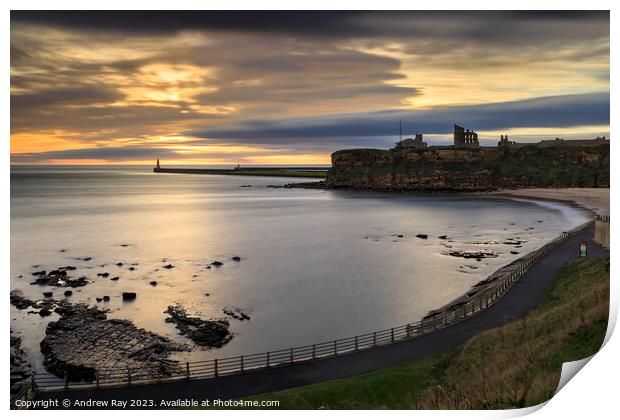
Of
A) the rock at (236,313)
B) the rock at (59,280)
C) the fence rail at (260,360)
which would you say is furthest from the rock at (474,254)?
the rock at (59,280)

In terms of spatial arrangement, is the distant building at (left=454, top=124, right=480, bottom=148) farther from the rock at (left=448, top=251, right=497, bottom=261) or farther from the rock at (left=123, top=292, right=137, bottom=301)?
the rock at (left=123, top=292, right=137, bottom=301)

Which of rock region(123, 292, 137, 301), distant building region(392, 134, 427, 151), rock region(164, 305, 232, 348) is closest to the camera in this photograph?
rock region(164, 305, 232, 348)

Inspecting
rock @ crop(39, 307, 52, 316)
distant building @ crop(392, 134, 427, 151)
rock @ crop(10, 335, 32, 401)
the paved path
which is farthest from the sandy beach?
rock @ crop(10, 335, 32, 401)

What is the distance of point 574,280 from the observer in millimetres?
16953

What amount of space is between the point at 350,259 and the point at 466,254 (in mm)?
7809

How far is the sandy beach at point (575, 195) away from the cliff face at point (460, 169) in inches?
37.9

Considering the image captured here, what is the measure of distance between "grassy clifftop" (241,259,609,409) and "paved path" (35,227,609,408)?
2.12 feet

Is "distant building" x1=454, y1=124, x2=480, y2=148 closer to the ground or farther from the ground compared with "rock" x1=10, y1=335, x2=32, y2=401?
farther from the ground

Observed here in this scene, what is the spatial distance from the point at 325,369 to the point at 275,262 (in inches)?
743

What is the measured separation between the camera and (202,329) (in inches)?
683

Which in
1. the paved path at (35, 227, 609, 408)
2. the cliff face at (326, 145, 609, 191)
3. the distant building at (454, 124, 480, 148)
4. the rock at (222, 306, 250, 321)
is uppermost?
the distant building at (454, 124, 480, 148)

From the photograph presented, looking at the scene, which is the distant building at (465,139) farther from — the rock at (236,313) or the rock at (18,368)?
the rock at (18,368)

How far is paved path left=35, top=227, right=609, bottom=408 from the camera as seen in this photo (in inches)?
378

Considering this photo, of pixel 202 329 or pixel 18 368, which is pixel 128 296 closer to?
pixel 202 329
